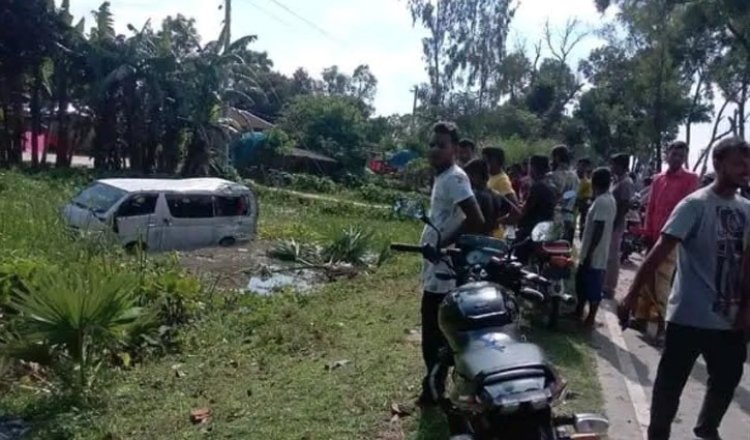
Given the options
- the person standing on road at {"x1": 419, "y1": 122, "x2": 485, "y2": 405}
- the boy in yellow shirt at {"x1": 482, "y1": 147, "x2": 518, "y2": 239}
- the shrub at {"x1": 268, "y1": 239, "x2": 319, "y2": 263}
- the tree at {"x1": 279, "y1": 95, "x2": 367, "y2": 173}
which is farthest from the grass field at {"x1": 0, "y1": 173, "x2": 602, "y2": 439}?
the tree at {"x1": 279, "y1": 95, "x2": 367, "y2": 173}

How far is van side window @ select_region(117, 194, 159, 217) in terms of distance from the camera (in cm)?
1675

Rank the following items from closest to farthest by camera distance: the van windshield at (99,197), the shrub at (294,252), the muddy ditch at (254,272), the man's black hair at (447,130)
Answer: the man's black hair at (447,130)
the muddy ditch at (254,272)
the shrub at (294,252)
the van windshield at (99,197)

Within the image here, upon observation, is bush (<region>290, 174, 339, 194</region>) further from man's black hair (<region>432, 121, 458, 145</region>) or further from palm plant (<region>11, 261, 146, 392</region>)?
man's black hair (<region>432, 121, 458, 145</region>)

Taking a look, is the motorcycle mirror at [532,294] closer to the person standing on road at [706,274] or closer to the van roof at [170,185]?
the person standing on road at [706,274]

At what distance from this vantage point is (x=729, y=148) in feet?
14.9

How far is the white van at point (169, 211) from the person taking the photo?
656 inches

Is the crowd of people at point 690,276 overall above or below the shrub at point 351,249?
above

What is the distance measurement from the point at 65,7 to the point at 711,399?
33.4 metres

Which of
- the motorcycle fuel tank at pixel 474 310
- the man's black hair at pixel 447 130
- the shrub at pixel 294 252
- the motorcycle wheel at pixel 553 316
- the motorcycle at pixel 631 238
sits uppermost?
the man's black hair at pixel 447 130

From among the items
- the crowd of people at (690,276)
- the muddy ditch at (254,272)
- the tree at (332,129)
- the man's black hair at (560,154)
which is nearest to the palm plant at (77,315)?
the crowd of people at (690,276)

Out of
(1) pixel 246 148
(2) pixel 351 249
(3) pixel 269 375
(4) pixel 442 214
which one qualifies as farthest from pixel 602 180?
(1) pixel 246 148

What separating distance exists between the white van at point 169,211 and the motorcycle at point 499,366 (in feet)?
39.8

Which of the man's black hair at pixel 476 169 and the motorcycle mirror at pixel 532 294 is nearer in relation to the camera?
the motorcycle mirror at pixel 532 294

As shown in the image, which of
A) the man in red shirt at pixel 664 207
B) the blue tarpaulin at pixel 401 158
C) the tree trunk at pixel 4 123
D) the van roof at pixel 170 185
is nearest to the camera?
the man in red shirt at pixel 664 207
